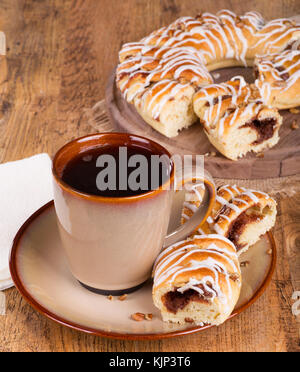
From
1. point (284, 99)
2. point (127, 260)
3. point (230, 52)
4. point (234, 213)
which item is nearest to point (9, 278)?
point (127, 260)

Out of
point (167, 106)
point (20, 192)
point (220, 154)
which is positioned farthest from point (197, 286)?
point (167, 106)

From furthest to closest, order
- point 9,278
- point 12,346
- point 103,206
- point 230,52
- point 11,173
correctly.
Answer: point 230,52 < point 11,173 < point 9,278 < point 12,346 < point 103,206

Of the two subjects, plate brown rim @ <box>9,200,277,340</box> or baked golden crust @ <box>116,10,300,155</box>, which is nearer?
plate brown rim @ <box>9,200,277,340</box>

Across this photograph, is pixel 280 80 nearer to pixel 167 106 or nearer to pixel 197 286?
pixel 167 106

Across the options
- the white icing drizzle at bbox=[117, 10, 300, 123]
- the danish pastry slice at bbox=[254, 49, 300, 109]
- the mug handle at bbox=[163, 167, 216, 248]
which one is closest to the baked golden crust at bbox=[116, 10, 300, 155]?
the white icing drizzle at bbox=[117, 10, 300, 123]

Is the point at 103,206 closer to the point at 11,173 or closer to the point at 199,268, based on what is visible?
the point at 199,268

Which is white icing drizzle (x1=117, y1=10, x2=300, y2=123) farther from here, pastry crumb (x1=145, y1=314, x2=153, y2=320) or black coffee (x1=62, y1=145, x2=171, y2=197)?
pastry crumb (x1=145, y1=314, x2=153, y2=320)
